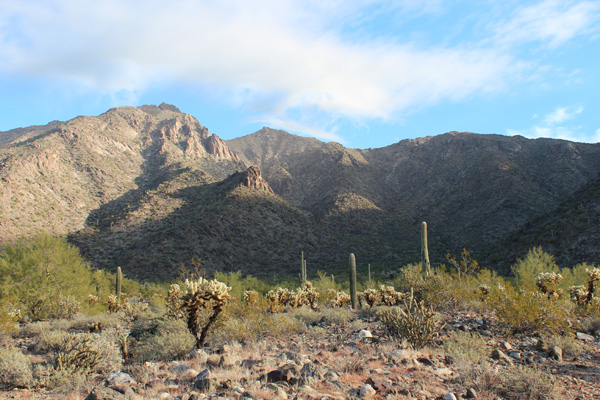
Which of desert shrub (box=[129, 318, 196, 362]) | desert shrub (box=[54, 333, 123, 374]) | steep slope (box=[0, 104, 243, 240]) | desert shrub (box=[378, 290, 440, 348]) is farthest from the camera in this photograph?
steep slope (box=[0, 104, 243, 240])

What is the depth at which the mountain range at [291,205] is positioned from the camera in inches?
1534

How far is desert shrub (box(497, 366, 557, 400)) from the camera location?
455 cm

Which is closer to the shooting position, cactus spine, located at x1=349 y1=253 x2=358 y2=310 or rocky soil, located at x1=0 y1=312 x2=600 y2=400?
rocky soil, located at x1=0 y1=312 x2=600 y2=400

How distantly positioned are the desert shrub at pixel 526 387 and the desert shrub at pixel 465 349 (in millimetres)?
968

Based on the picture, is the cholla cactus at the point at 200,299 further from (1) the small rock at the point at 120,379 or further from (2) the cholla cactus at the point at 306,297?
(2) the cholla cactus at the point at 306,297

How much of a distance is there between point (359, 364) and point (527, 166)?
6670cm

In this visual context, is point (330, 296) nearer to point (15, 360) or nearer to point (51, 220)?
point (15, 360)

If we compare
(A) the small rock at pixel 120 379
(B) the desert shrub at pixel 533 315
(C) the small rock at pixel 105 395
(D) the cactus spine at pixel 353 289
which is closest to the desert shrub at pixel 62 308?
(A) the small rock at pixel 120 379

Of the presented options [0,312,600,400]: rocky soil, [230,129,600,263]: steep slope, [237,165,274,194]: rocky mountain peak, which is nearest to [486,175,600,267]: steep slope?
[230,129,600,263]: steep slope

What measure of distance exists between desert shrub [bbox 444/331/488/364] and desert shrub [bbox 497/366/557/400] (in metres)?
0.97

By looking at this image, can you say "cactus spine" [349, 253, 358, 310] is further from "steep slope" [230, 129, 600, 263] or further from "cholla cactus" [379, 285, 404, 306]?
"steep slope" [230, 129, 600, 263]

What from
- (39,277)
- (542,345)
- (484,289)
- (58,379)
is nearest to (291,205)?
(39,277)

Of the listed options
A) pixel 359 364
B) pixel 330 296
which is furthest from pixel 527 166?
pixel 359 364

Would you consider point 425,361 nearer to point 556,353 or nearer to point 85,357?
point 556,353
